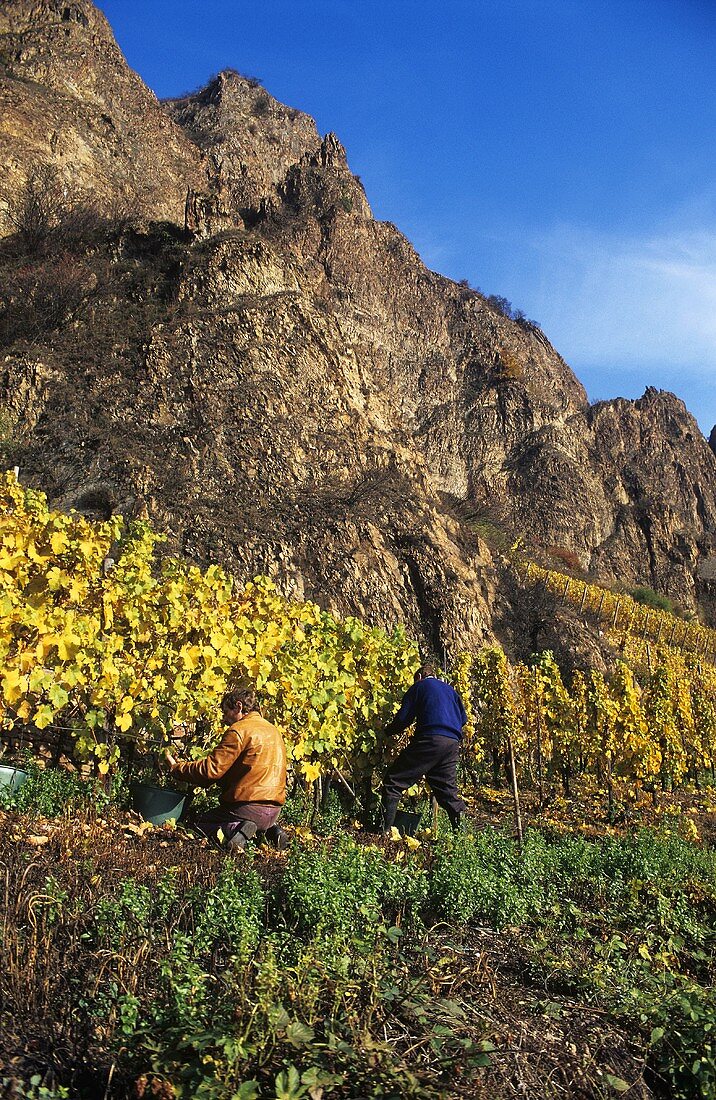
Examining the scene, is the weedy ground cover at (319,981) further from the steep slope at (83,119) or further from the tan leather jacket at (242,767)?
the steep slope at (83,119)

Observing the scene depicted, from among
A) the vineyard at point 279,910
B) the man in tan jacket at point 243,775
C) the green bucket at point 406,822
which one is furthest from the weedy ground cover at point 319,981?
the green bucket at point 406,822

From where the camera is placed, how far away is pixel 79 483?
55.6 ft

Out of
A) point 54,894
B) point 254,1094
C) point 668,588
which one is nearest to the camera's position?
point 254,1094

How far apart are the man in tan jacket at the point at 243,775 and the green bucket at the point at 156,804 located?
0.20m

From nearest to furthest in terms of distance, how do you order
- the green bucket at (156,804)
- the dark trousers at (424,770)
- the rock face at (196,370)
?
the green bucket at (156,804), the dark trousers at (424,770), the rock face at (196,370)

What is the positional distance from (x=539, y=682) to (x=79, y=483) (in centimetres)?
1134

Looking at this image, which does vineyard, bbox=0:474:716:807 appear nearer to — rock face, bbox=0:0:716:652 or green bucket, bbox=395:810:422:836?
green bucket, bbox=395:810:422:836

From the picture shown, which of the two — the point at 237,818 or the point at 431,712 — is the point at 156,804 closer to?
the point at 237,818

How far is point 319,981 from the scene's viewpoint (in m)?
2.46

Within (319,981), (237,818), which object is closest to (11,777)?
(237,818)

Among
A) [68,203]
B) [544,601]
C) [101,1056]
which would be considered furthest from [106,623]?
[68,203]

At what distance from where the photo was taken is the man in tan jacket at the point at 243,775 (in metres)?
4.29

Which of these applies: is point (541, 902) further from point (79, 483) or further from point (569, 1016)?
point (79, 483)

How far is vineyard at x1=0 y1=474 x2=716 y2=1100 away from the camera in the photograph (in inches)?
84.4
